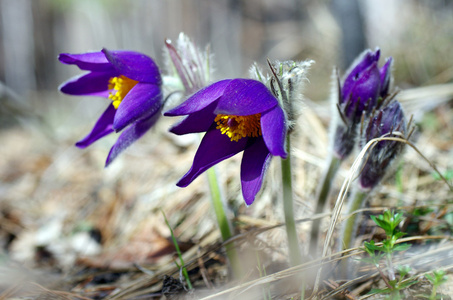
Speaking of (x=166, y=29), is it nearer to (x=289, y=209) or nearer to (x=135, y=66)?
(x=135, y=66)

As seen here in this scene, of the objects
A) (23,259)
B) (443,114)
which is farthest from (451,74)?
(23,259)

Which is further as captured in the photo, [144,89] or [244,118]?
[144,89]

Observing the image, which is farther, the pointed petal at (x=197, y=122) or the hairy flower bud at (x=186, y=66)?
the hairy flower bud at (x=186, y=66)

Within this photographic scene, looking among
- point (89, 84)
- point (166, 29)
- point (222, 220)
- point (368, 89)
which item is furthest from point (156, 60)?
point (368, 89)

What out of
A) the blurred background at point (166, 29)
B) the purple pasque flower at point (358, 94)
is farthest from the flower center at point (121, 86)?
the blurred background at point (166, 29)

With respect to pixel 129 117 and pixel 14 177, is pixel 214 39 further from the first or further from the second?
pixel 129 117

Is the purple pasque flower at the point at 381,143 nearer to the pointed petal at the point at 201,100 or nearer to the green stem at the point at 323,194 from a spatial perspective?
the green stem at the point at 323,194
